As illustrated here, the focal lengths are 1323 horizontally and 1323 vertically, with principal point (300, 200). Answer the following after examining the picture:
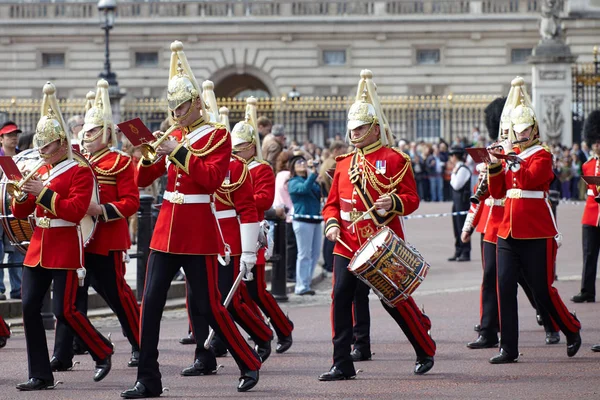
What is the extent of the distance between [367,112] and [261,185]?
149 centimetres

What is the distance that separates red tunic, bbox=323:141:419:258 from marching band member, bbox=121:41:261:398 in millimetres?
886

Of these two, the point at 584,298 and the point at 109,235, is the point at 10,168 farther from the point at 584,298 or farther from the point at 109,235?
the point at 584,298

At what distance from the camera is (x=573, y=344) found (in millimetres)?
8484

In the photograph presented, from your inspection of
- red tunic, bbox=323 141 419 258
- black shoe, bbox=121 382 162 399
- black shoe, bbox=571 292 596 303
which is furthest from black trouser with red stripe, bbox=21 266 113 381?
black shoe, bbox=571 292 596 303

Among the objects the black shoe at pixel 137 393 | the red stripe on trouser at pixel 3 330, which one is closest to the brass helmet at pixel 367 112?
the black shoe at pixel 137 393

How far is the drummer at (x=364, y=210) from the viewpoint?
25.3 ft

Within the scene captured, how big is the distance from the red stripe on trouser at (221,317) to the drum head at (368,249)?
2.52ft

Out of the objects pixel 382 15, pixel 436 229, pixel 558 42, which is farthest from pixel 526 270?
pixel 382 15

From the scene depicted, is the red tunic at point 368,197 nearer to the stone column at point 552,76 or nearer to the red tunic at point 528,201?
the red tunic at point 528,201

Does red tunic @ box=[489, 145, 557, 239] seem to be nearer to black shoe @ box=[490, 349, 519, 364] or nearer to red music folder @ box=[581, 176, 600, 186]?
red music folder @ box=[581, 176, 600, 186]

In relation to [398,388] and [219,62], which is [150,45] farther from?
[398,388]

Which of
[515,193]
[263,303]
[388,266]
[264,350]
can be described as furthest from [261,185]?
[388,266]

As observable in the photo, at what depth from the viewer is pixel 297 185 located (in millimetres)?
12883

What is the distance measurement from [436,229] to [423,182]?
7.15 meters
